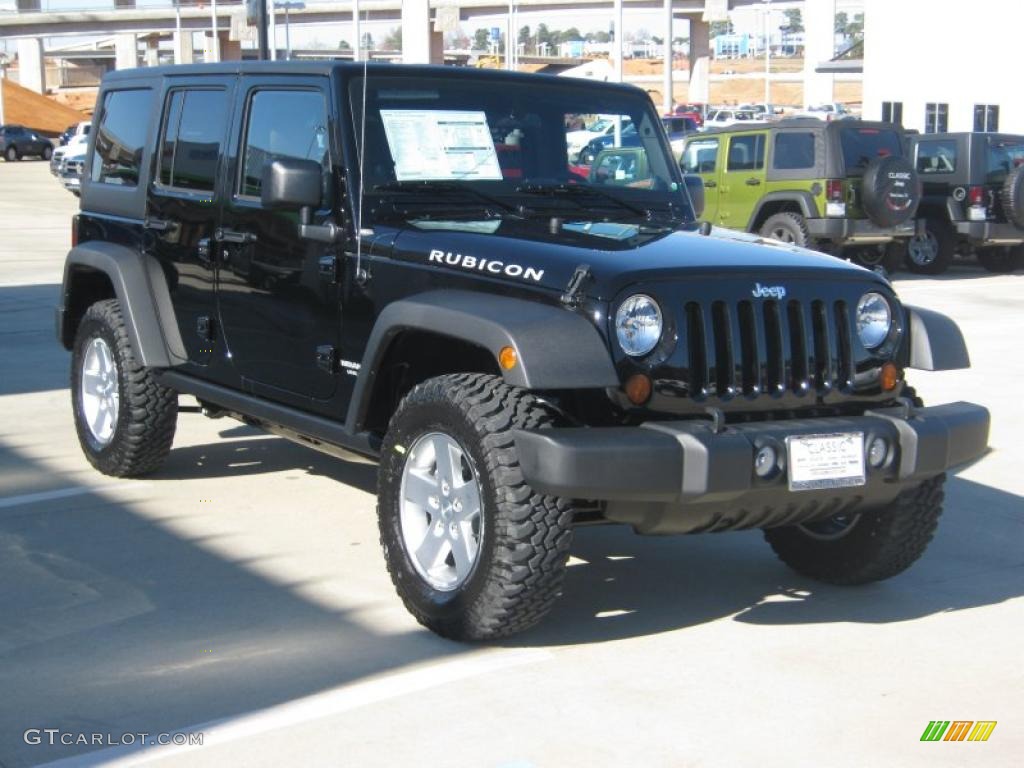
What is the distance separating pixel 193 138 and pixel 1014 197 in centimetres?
1437

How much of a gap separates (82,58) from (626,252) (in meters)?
162

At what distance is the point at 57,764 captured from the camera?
4.02 m

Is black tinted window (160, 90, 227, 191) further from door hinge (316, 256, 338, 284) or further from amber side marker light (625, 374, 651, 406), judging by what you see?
amber side marker light (625, 374, 651, 406)

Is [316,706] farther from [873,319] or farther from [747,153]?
[747,153]

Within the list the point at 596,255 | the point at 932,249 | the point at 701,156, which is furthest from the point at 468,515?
the point at 932,249

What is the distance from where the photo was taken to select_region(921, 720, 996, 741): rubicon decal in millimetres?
4285

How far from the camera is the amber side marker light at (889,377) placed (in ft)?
16.9

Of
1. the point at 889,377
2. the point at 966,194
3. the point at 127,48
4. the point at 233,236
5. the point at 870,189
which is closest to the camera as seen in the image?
the point at 889,377

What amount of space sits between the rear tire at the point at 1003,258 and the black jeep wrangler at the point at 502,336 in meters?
14.9

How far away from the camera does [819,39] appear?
2778 inches

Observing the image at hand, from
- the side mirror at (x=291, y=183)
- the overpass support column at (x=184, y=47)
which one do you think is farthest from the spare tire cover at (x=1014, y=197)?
the overpass support column at (x=184, y=47)

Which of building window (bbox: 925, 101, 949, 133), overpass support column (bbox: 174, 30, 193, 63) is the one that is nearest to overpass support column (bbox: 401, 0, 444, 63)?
overpass support column (bbox: 174, 30, 193, 63)

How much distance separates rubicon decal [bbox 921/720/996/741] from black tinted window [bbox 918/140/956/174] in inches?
634

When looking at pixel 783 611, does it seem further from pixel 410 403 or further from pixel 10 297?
pixel 10 297
